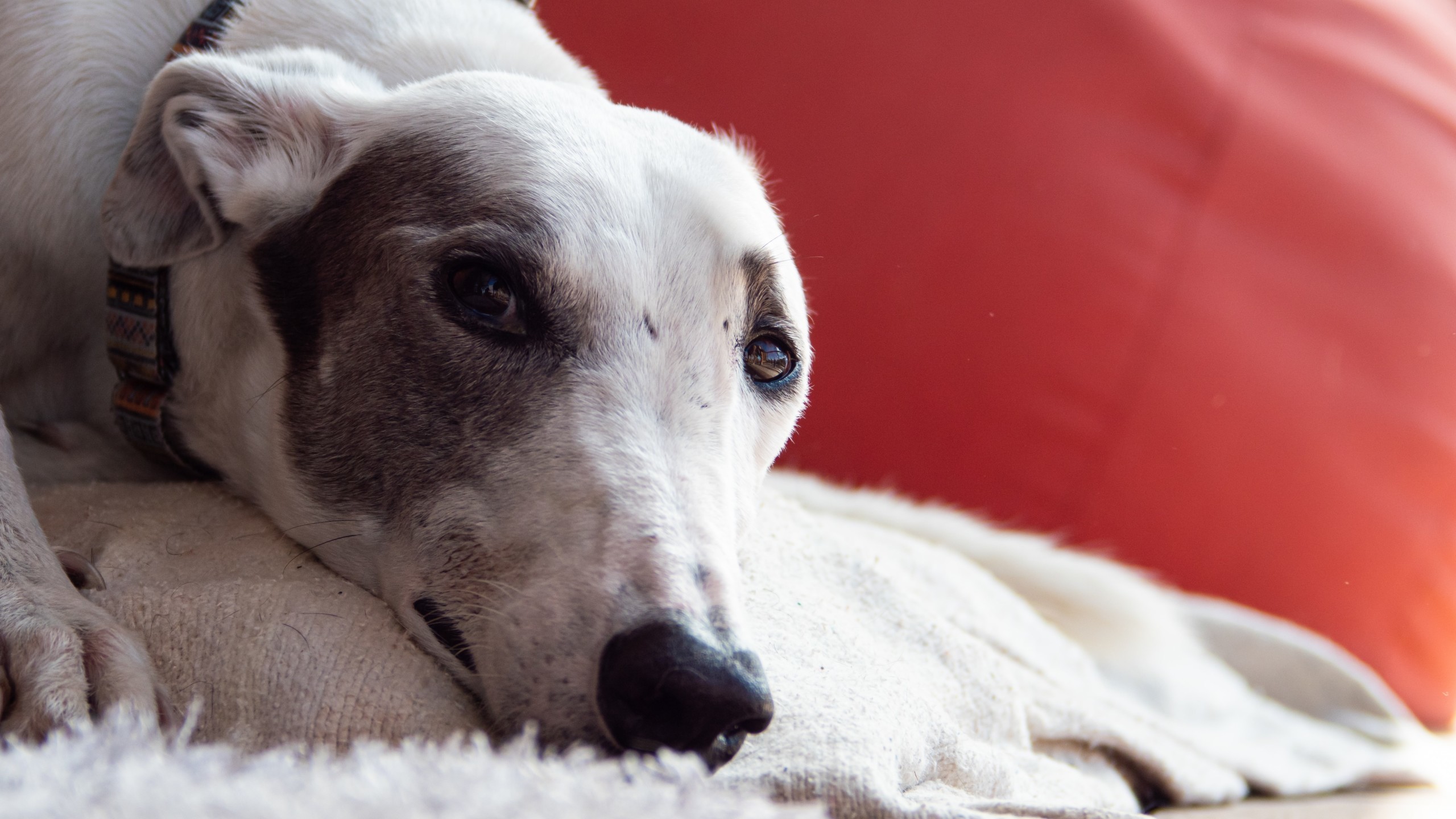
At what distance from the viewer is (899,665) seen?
1393mm

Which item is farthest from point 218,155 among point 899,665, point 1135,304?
point 1135,304

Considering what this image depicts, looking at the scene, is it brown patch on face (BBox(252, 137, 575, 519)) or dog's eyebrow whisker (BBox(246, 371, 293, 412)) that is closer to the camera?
brown patch on face (BBox(252, 137, 575, 519))

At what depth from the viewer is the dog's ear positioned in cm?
133

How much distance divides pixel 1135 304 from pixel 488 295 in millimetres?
1639

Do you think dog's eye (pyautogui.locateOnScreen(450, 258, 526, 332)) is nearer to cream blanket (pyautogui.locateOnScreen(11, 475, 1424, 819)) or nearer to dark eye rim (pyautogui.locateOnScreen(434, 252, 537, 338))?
dark eye rim (pyautogui.locateOnScreen(434, 252, 537, 338))

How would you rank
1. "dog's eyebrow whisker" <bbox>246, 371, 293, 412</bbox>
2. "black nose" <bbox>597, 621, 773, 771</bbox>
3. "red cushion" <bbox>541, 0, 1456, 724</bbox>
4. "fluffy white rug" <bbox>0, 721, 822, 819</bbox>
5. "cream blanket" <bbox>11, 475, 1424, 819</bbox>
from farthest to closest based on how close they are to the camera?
"red cushion" <bbox>541, 0, 1456, 724</bbox>
"dog's eyebrow whisker" <bbox>246, 371, 293, 412</bbox>
"cream blanket" <bbox>11, 475, 1424, 819</bbox>
"black nose" <bbox>597, 621, 773, 771</bbox>
"fluffy white rug" <bbox>0, 721, 822, 819</bbox>

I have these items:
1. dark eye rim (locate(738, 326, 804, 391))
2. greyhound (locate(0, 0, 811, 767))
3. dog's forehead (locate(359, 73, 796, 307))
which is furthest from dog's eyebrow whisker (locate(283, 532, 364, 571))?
dark eye rim (locate(738, 326, 804, 391))

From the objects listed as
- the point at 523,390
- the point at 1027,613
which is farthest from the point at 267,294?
the point at 1027,613

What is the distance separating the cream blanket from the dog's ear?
32 centimetres

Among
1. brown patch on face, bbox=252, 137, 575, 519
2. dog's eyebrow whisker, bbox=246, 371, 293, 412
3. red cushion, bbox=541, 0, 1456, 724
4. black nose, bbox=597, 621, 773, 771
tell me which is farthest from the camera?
red cushion, bbox=541, 0, 1456, 724

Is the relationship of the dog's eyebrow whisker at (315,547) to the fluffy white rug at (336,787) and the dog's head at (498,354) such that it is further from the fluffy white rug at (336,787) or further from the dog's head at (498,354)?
the fluffy white rug at (336,787)

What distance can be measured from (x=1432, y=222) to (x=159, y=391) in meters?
2.47

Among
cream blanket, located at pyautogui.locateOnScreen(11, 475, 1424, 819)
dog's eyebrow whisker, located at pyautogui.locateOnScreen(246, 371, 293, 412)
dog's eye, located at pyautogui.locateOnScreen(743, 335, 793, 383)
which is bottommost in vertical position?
cream blanket, located at pyautogui.locateOnScreen(11, 475, 1424, 819)

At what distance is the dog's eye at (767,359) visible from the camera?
4.37 ft
